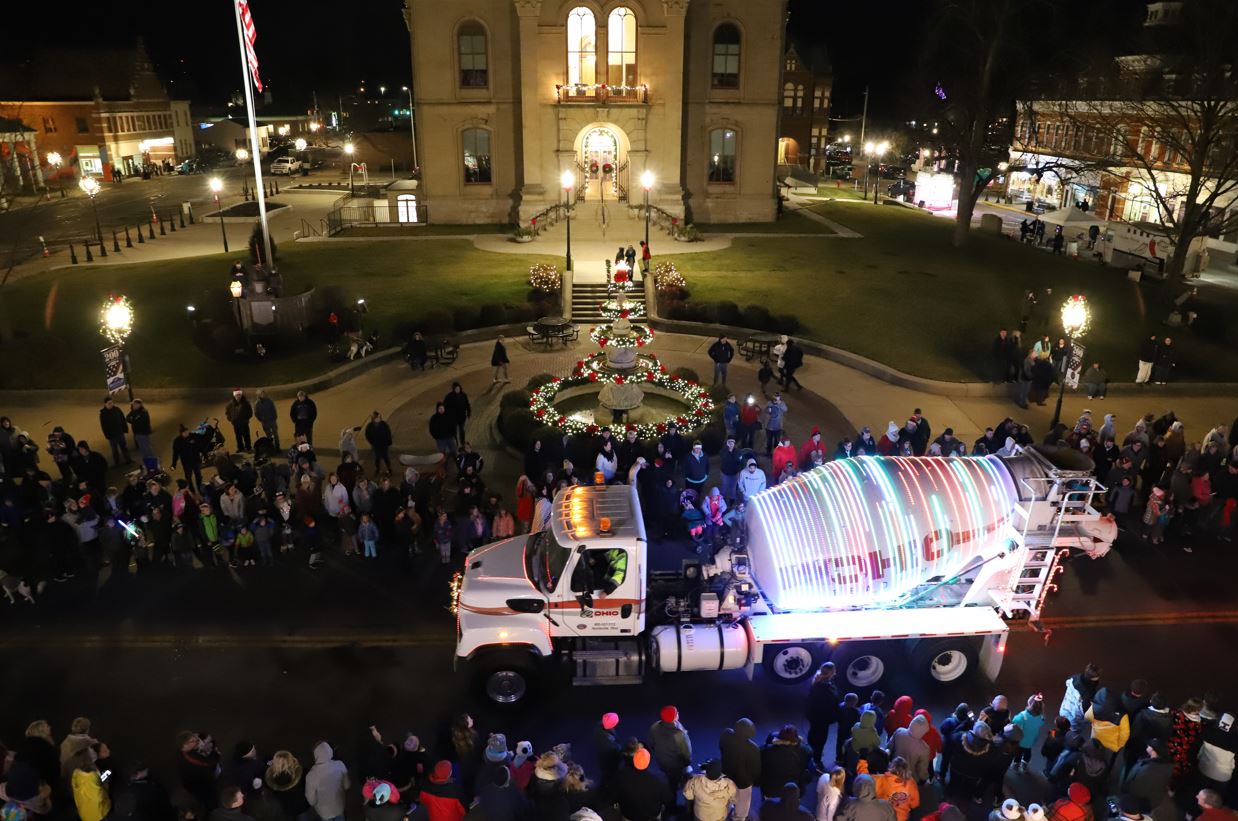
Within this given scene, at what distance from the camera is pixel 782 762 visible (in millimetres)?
8375

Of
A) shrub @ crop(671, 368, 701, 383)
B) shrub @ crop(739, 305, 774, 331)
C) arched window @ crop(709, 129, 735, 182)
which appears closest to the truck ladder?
shrub @ crop(671, 368, 701, 383)

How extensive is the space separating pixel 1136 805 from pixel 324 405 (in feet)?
60.8

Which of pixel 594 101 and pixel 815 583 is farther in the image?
pixel 594 101

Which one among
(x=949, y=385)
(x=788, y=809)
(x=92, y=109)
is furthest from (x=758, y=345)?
(x=92, y=109)

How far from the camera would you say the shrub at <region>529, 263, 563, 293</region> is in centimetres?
2942

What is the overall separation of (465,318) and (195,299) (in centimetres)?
986

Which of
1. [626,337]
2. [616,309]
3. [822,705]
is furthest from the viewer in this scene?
[616,309]

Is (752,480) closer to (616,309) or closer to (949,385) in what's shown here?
(949,385)

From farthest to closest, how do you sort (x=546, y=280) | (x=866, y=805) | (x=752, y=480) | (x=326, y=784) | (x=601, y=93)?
(x=601, y=93), (x=546, y=280), (x=752, y=480), (x=326, y=784), (x=866, y=805)

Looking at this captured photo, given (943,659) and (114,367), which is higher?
(114,367)

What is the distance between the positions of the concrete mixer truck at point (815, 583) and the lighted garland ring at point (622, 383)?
6921 millimetres

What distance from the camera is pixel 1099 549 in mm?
10969

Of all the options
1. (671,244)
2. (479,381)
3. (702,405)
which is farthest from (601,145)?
(702,405)

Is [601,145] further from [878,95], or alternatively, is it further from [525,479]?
[878,95]
